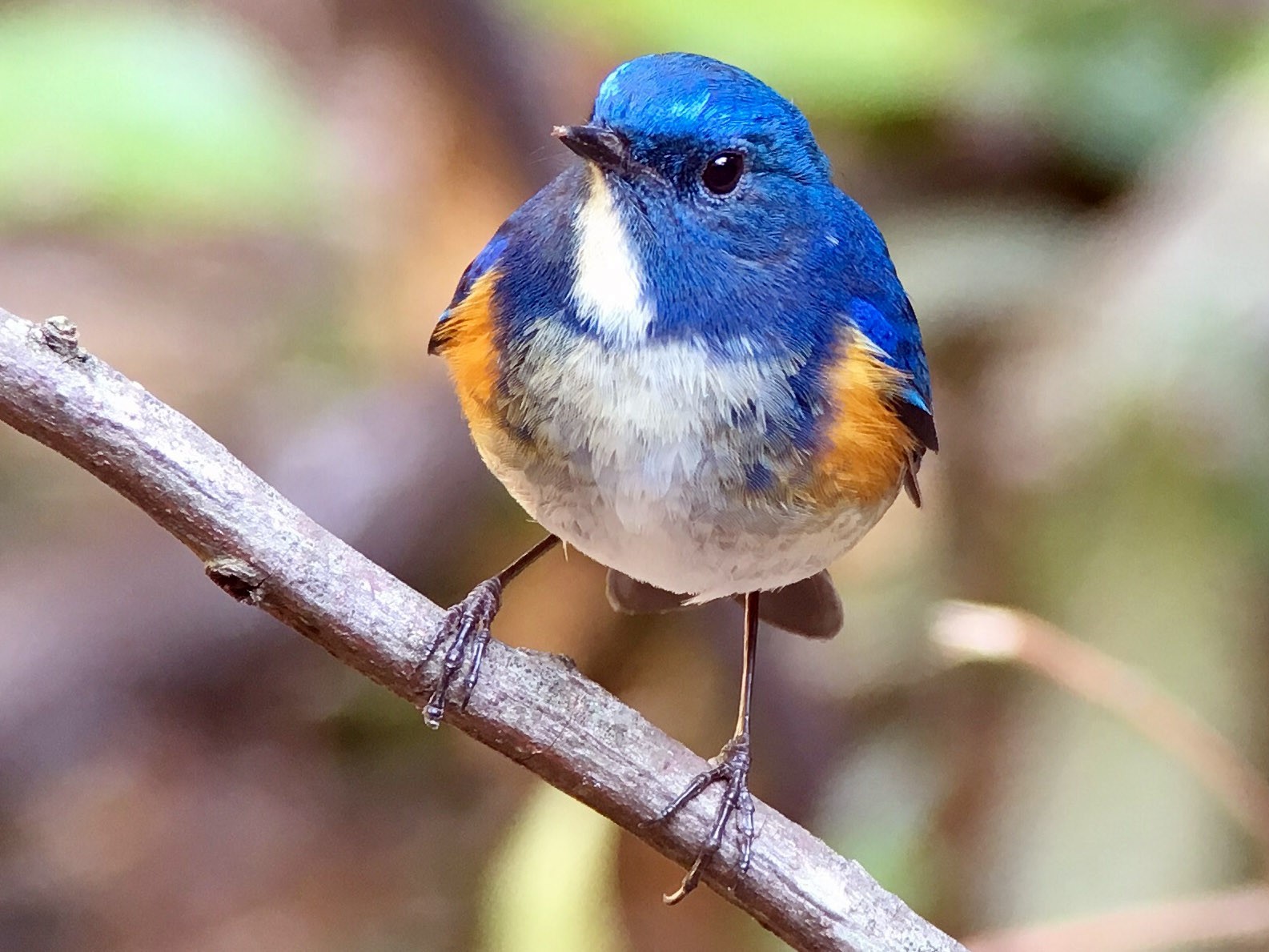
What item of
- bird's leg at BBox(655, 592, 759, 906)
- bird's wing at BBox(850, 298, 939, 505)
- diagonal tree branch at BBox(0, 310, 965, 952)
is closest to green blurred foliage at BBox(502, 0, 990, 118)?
bird's wing at BBox(850, 298, 939, 505)

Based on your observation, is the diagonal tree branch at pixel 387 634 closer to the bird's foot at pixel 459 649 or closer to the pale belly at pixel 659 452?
the bird's foot at pixel 459 649

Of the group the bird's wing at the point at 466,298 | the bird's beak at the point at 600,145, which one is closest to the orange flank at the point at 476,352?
the bird's wing at the point at 466,298

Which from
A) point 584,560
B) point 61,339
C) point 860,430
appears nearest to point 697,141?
point 860,430

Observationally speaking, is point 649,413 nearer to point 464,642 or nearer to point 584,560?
point 464,642

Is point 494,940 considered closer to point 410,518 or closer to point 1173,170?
point 410,518

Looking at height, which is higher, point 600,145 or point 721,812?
point 600,145

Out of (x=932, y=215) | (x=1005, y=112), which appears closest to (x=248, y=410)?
(x=932, y=215)

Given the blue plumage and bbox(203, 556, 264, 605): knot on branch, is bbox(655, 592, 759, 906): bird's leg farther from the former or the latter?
bbox(203, 556, 264, 605): knot on branch
